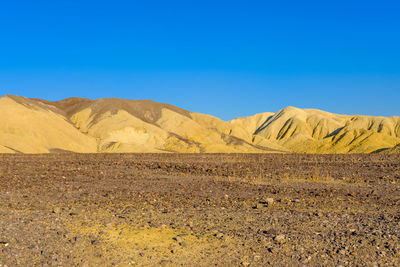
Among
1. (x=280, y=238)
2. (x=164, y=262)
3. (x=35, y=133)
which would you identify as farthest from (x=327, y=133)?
(x=164, y=262)

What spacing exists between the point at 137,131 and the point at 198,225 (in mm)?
69644

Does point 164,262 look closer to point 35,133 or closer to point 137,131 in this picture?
point 35,133

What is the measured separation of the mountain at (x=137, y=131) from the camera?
2348 inches

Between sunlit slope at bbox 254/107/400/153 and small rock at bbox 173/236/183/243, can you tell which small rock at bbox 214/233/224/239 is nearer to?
small rock at bbox 173/236/183/243

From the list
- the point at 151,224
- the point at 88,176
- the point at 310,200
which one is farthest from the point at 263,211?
the point at 88,176

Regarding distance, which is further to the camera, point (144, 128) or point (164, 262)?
Result: point (144, 128)

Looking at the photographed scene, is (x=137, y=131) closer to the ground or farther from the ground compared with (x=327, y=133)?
closer to the ground

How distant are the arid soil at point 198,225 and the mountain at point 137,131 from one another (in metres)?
37.6

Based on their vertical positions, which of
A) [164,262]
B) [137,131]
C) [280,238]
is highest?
[137,131]

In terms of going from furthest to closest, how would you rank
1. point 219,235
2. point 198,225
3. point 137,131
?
point 137,131 → point 198,225 → point 219,235

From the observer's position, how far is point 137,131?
3022 inches

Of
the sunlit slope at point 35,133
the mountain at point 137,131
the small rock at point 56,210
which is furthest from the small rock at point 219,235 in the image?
the sunlit slope at point 35,133

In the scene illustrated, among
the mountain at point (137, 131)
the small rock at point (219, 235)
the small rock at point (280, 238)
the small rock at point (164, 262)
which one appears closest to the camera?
the small rock at point (164, 262)

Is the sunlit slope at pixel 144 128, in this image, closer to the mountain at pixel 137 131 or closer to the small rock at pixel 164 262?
the mountain at pixel 137 131
